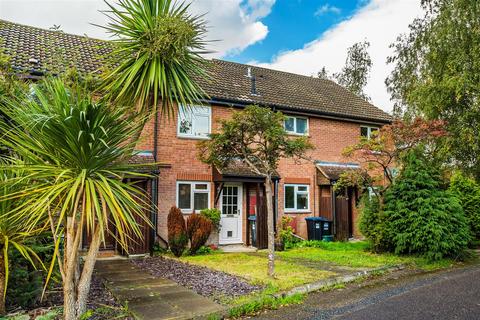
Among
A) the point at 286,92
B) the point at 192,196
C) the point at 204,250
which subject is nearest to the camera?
the point at 204,250

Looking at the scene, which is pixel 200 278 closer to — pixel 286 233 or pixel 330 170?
pixel 286 233

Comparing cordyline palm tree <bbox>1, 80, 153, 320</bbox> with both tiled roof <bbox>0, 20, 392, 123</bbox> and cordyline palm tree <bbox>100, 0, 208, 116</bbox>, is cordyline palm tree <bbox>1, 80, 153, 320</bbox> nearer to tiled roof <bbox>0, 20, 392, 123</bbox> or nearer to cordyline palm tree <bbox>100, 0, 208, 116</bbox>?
cordyline palm tree <bbox>100, 0, 208, 116</bbox>

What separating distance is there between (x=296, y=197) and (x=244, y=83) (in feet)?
17.4

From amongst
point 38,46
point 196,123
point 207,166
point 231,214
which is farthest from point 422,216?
A: point 38,46

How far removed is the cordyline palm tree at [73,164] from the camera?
383 cm

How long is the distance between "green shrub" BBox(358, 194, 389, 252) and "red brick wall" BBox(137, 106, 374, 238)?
2.36 metres

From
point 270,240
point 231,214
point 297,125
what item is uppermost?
point 297,125

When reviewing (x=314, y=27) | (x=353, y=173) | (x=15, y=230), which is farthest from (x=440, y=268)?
(x=314, y=27)

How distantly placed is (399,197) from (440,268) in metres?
2.17

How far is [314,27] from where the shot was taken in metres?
18.9

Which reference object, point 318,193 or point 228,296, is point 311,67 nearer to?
point 318,193

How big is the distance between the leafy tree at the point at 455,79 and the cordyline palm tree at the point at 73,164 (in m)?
15.1

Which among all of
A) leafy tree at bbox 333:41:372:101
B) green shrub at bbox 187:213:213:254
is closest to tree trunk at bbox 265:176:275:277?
green shrub at bbox 187:213:213:254

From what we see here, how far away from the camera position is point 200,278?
7273 millimetres
